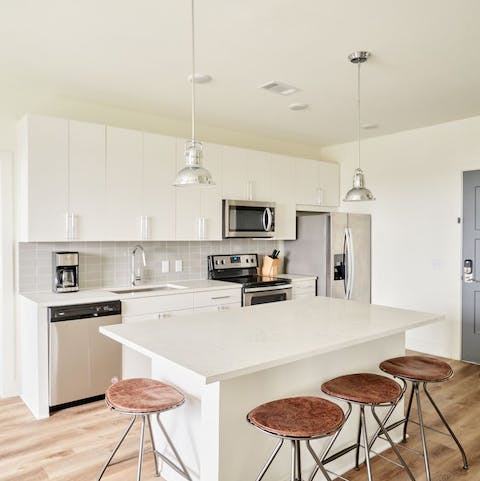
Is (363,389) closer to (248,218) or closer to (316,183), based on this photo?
(248,218)

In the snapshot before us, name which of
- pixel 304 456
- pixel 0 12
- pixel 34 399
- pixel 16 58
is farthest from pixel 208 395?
pixel 16 58

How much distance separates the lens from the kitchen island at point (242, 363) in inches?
72.8

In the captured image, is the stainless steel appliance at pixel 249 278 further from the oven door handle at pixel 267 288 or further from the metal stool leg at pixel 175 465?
the metal stool leg at pixel 175 465

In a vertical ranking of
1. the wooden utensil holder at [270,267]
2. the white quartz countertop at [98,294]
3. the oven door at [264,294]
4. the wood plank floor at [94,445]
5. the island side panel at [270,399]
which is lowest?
the wood plank floor at [94,445]

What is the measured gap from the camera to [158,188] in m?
4.08

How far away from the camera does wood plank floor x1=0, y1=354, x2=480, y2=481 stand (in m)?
2.46

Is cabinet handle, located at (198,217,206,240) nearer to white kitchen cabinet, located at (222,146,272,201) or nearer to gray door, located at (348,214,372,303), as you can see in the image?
white kitchen cabinet, located at (222,146,272,201)

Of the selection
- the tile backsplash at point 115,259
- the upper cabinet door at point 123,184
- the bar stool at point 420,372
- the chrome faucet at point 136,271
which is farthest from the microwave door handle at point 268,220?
the bar stool at point 420,372

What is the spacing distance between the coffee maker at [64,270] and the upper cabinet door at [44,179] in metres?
0.20

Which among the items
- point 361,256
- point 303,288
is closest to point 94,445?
point 303,288

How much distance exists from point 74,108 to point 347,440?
356cm

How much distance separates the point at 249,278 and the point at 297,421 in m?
3.29

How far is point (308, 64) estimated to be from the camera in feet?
10.2

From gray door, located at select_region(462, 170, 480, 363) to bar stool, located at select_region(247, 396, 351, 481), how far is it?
11.0 ft
